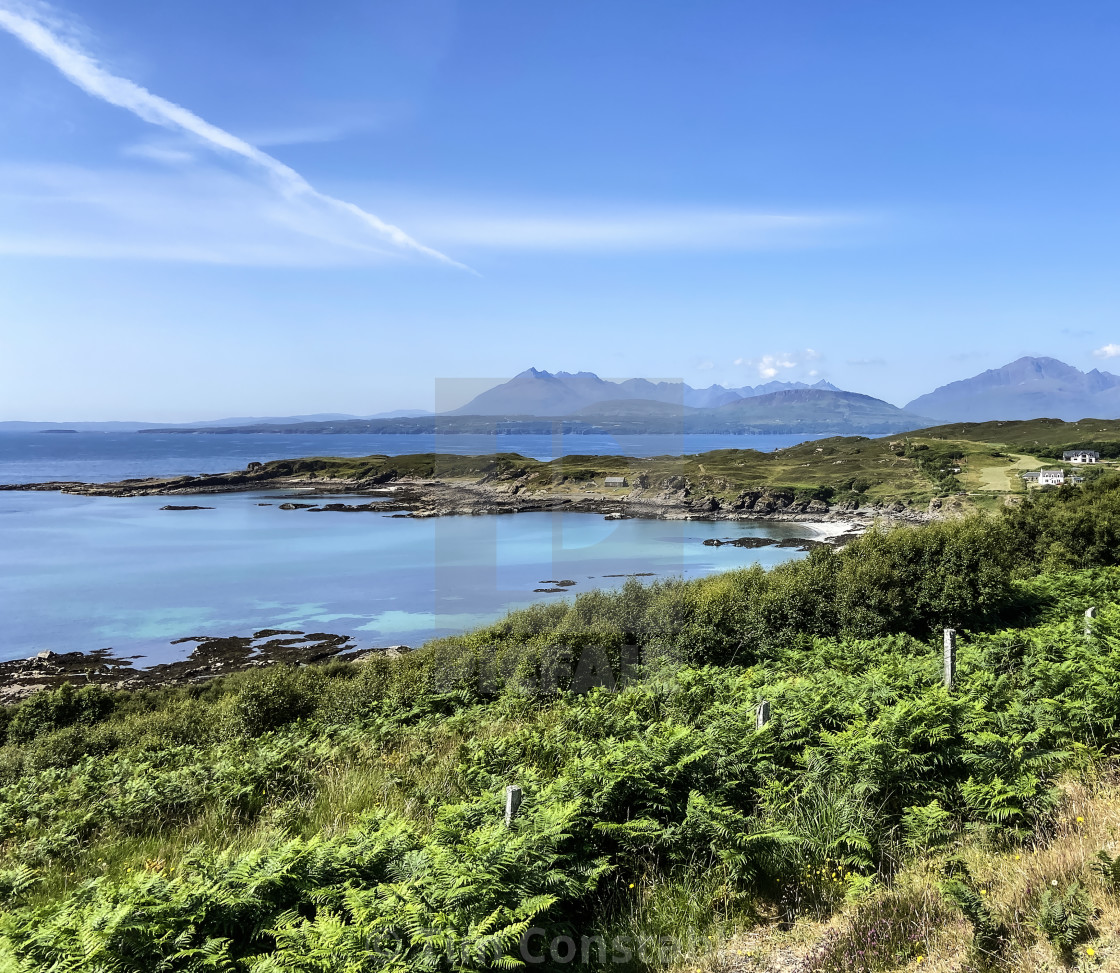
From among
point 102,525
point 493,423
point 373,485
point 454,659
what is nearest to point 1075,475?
point 493,423

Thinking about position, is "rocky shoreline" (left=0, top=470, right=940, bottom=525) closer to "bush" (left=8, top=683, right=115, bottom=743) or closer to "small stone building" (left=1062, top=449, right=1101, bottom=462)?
"small stone building" (left=1062, top=449, right=1101, bottom=462)

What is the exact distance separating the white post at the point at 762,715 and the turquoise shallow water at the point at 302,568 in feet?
55.6

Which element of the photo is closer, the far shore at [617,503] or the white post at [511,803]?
the white post at [511,803]

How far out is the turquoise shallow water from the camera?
35.6 meters

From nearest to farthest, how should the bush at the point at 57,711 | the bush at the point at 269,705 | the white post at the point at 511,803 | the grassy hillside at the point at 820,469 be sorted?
1. the white post at the point at 511,803
2. the bush at the point at 269,705
3. the bush at the point at 57,711
4. the grassy hillside at the point at 820,469

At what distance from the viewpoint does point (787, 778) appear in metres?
5.06

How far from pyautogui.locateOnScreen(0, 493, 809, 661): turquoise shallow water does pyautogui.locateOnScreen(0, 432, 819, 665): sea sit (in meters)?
0.15

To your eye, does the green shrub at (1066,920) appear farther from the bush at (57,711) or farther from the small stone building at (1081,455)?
the small stone building at (1081,455)

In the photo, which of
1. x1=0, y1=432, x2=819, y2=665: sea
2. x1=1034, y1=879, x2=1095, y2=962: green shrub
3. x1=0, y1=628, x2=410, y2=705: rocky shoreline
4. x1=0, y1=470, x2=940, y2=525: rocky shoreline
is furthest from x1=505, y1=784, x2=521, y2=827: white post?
x1=0, y1=470, x2=940, y2=525: rocky shoreline

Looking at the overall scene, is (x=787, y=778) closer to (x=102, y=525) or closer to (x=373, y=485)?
(x=102, y=525)

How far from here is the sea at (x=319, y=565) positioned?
113 feet

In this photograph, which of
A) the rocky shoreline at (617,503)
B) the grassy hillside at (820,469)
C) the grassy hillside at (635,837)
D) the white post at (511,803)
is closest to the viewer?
the grassy hillside at (635,837)

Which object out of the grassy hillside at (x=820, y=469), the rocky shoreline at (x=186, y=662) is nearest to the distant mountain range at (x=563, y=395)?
the rocky shoreline at (x=186, y=662)

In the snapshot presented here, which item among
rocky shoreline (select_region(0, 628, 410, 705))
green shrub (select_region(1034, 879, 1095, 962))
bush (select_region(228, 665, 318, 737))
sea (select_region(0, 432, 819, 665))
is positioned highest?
green shrub (select_region(1034, 879, 1095, 962))
